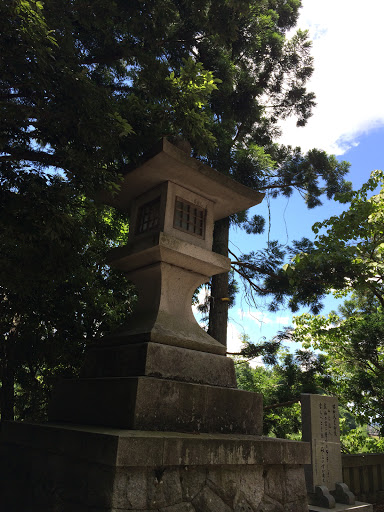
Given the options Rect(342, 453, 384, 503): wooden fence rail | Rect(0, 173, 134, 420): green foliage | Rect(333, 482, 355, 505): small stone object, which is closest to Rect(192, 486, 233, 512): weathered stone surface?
Rect(0, 173, 134, 420): green foliage

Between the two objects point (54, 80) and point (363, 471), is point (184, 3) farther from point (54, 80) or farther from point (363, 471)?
point (363, 471)

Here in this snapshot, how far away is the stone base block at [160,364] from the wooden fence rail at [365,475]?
13.5 feet

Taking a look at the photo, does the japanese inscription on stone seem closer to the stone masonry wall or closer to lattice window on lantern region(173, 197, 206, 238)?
the stone masonry wall

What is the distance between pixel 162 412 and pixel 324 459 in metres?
4.04

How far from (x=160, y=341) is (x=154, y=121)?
8.09ft

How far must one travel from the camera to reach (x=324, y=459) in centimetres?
589

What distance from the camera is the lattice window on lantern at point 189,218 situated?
4.25 m

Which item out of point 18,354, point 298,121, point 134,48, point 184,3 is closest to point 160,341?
point 18,354

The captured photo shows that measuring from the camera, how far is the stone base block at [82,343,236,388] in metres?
3.44

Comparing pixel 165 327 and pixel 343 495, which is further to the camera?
pixel 343 495

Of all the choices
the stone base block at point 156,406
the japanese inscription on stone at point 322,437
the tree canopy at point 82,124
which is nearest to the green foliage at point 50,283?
the tree canopy at point 82,124

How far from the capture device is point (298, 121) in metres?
8.91

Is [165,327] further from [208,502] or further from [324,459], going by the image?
[324,459]

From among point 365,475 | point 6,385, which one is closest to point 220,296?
point 6,385
